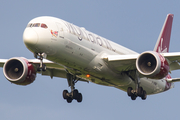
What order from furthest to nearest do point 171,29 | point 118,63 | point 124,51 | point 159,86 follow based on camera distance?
1. point 171,29
2. point 159,86
3. point 124,51
4. point 118,63

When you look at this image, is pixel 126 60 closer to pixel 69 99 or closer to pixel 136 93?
pixel 136 93

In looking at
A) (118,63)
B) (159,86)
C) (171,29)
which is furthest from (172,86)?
(118,63)

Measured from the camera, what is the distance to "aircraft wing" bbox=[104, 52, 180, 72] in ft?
121

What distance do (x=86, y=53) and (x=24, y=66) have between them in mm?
7212

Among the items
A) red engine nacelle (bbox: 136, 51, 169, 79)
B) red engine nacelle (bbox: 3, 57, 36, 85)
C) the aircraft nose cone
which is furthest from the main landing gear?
the aircraft nose cone

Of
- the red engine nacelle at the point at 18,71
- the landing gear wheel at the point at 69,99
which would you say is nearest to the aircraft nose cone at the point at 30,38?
the red engine nacelle at the point at 18,71

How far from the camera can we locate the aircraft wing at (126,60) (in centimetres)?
3675

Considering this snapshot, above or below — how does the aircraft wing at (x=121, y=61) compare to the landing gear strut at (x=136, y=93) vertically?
above

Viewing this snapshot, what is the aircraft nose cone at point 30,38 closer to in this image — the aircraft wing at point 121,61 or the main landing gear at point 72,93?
the aircraft wing at point 121,61

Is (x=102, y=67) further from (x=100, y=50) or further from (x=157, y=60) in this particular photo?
(x=157, y=60)

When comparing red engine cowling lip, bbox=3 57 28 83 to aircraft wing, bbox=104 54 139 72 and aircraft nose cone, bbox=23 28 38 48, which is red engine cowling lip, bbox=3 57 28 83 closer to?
aircraft nose cone, bbox=23 28 38 48

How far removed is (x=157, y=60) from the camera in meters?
35.6

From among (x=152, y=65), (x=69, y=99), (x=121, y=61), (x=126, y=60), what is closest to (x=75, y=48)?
(x=121, y=61)

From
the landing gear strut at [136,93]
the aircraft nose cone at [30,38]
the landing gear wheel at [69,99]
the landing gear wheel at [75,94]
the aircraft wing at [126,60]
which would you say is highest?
the aircraft nose cone at [30,38]
